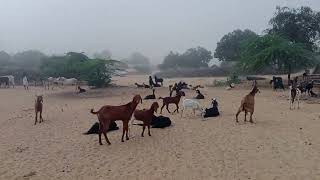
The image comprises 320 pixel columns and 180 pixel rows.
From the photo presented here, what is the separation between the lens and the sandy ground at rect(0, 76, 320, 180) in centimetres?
1003

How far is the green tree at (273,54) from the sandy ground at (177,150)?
40.4 feet

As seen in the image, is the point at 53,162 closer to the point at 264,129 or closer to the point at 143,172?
the point at 143,172

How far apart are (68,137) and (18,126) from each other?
3931 mm

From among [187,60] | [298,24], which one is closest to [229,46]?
[187,60]

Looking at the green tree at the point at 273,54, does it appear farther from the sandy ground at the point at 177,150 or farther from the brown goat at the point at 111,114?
the brown goat at the point at 111,114

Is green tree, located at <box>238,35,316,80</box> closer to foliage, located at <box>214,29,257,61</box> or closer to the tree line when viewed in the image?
the tree line

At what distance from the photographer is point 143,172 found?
10.0m

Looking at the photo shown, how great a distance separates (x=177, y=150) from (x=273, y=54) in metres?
19.8

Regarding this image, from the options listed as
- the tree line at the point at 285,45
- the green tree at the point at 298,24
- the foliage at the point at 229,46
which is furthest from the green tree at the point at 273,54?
the foliage at the point at 229,46

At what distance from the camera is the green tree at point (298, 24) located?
37.3 metres

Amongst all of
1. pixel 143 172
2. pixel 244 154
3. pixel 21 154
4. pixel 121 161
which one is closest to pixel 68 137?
pixel 21 154

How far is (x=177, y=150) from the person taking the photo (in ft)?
38.9

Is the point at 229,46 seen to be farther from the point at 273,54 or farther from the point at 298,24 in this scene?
the point at 273,54

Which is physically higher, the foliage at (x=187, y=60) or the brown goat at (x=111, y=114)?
the foliage at (x=187, y=60)
